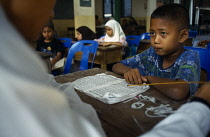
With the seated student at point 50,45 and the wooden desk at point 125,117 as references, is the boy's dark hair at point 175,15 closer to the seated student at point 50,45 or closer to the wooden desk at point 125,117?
the wooden desk at point 125,117

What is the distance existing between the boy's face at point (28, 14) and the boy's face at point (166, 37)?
96 centimetres

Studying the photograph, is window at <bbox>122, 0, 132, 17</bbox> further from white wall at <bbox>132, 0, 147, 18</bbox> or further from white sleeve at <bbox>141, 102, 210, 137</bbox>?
white sleeve at <bbox>141, 102, 210, 137</bbox>

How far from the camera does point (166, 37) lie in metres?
1.25

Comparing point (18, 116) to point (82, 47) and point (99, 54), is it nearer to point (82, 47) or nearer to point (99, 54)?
point (82, 47)

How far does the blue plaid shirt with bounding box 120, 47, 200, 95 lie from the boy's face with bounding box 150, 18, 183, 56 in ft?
0.28

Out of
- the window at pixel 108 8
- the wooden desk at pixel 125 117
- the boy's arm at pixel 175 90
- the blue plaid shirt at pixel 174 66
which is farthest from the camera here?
the window at pixel 108 8

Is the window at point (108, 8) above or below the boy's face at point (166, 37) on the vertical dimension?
above

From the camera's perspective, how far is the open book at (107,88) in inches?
35.4

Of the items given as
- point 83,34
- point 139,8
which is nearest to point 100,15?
point 139,8

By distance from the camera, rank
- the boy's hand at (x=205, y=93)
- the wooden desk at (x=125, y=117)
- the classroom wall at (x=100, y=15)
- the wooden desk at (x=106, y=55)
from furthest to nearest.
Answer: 1. the classroom wall at (x=100, y=15)
2. the wooden desk at (x=106, y=55)
3. the wooden desk at (x=125, y=117)
4. the boy's hand at (x=205, y=93)

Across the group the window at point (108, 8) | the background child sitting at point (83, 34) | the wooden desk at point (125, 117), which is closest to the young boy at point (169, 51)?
the wooden desk at point (125, 117)

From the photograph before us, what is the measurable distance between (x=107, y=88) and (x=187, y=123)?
646 mm

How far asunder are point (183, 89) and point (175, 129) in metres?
0.58

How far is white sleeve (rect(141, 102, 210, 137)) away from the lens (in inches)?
15.3
